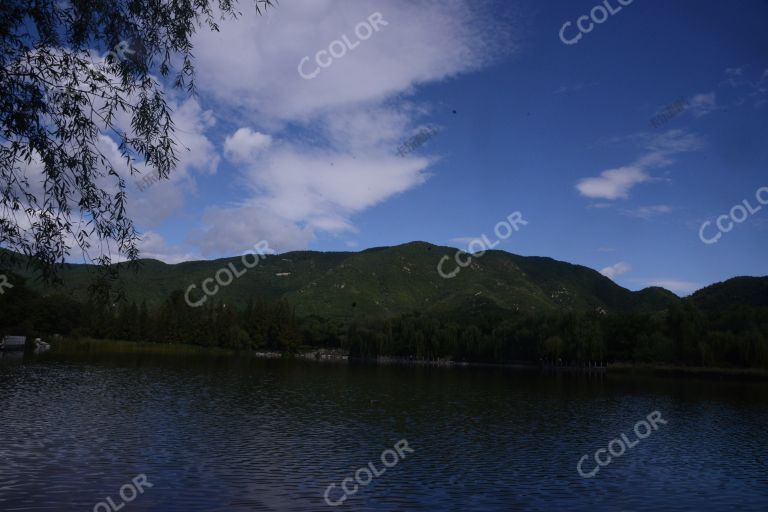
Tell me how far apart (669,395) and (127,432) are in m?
62.0

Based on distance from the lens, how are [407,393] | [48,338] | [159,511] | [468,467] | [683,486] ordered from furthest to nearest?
[48,338] < [407,393] < [468,467] < [683,486] < [159,511]

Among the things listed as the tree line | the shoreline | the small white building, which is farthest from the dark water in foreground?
the small white building

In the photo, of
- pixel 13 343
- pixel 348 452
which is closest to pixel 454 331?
pixel 13 343

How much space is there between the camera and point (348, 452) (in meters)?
28.6

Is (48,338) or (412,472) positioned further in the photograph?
(48,338)

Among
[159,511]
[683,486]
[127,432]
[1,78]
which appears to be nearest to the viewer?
[1,78]

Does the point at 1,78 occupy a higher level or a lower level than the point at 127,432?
higher

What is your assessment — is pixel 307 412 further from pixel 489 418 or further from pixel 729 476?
pixel 729 476

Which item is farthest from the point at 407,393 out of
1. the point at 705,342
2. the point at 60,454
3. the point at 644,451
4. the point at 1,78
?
the point at 705,342

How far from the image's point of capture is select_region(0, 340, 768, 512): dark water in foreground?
2078 cm

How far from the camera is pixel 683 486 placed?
24828 millimetres

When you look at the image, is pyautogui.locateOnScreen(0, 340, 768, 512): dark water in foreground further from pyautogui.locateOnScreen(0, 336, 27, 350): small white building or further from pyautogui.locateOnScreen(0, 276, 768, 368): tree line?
pyautogui.locateOnScreen(0, 336, 27, 350): small white building

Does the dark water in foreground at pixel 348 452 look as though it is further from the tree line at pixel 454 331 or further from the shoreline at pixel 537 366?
the tree line at pixel 454 331

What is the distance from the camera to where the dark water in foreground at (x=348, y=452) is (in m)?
20.8
